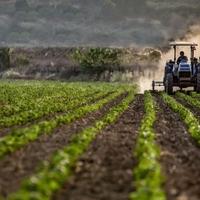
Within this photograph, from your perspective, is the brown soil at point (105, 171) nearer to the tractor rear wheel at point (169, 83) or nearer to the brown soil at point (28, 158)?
the brown soil at point (28, 158)

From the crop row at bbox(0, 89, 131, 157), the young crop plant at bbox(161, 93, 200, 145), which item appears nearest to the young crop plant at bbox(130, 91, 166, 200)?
the crop row at bbox(0, 89, 131, 157)

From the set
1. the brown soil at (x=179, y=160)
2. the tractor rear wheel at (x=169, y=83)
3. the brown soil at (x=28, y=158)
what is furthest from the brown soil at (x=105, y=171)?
the tractor rear wheel at (x=169, y=83)

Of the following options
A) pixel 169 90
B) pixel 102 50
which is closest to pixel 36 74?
pixel 102 50

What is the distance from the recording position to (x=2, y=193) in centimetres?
1048

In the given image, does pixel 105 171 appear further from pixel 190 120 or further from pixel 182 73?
pixel 182 73

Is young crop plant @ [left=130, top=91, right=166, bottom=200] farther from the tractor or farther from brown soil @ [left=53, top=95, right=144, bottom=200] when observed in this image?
the tractor

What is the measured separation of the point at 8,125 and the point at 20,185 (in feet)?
37.1

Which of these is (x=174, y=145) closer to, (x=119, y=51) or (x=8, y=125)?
(x=8, y=125)

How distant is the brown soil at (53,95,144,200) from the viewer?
34.8 feet

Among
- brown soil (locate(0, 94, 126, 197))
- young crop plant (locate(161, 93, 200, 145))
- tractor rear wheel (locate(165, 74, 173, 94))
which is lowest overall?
young crop plant (locate(161, 93, 200, 145))

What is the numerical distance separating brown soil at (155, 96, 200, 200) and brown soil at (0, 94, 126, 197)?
258 centimetres

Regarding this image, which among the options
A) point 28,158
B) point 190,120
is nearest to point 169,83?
point 190,120

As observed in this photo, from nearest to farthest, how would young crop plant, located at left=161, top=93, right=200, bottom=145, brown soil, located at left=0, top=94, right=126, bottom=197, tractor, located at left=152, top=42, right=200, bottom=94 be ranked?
brown soil, located at left=0, top=94, right=126, bottom=197 < young crop plant, located at left=161, top=93, right=200, bottom=145 < tractor, located at left=152, top=42, right=200, bottom=94

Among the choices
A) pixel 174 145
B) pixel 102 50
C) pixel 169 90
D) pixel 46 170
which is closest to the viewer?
pixel 46 170
